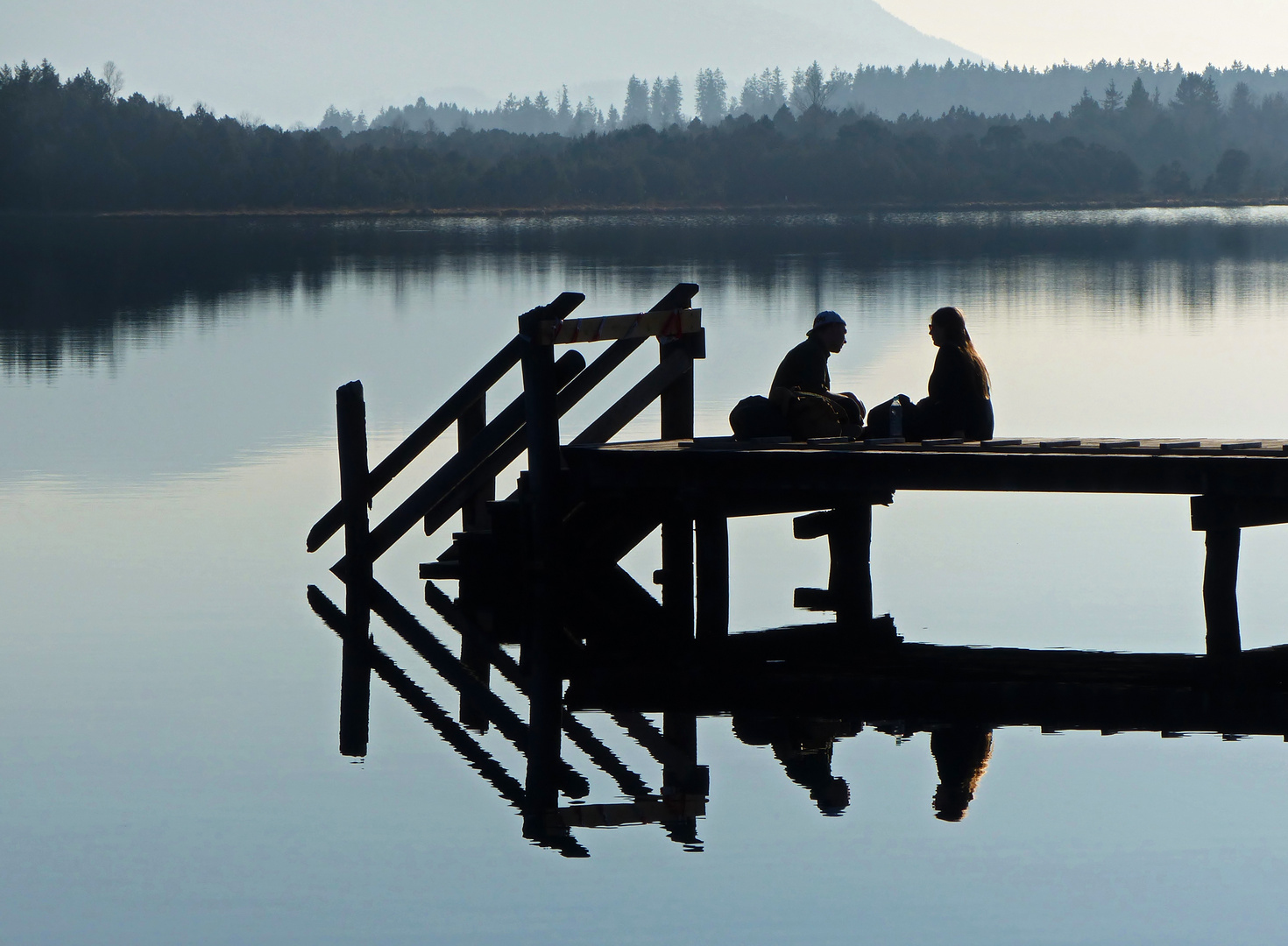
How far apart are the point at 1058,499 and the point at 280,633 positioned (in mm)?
9358

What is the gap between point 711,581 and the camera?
14.1m

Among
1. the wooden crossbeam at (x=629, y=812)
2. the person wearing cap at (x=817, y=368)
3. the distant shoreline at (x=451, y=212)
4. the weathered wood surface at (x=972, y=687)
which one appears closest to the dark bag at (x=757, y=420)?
the person wearing cap at (x=817, y=368)

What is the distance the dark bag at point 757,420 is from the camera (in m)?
14.6

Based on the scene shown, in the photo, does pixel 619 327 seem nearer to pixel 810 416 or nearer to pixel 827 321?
pixel 827 321

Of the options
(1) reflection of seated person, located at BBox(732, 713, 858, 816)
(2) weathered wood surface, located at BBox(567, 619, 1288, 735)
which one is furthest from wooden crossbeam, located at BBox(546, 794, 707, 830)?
(2) weathered wood surface, located at BBox(567, 619, 1288, 735)

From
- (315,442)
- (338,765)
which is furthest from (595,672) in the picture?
(315,442)

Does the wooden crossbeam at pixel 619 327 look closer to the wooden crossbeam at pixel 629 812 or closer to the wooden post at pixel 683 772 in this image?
the wooden post at pixel 683 772

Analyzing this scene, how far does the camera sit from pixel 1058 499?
2058 centimetres

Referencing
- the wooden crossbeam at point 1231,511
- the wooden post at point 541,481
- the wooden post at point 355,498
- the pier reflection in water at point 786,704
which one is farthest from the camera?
the wooden post at point 355,498

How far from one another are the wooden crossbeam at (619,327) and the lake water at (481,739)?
7.60ft

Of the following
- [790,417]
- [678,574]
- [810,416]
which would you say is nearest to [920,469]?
[810,416]

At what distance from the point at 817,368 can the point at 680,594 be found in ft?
6.88

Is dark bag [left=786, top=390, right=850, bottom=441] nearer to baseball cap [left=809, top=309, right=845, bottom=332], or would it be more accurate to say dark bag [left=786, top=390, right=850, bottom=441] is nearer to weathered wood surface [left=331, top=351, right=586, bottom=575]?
baseball cap [left=809, top=309, right=845, bottom=332]

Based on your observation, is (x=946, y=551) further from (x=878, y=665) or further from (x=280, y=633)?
(x=280, y=633)
